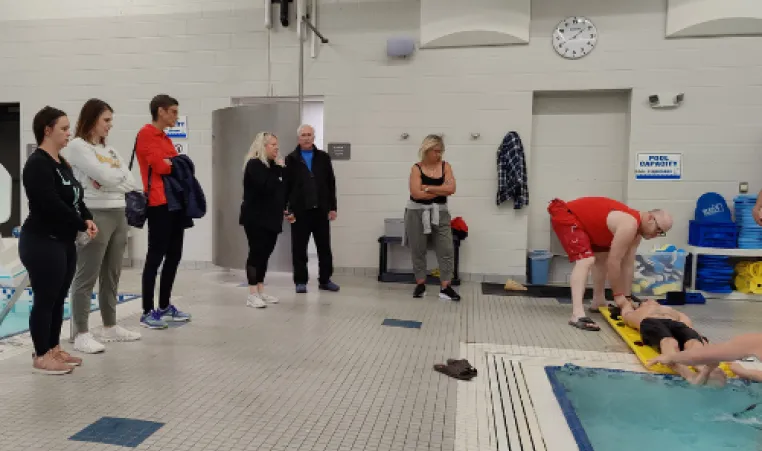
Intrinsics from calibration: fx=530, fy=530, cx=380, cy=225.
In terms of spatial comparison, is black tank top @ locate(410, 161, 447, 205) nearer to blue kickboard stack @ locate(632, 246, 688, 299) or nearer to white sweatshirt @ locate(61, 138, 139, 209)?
blue kickboard stack @ locate(632, 246, 688, 299)

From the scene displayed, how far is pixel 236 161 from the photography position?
556 centimetres

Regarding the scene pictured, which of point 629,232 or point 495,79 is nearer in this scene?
point 629,232

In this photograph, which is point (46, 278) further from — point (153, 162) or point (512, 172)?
point (512, 172)

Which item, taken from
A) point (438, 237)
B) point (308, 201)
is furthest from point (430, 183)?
point (308, 201)

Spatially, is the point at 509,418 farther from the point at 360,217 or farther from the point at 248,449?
the point at 360,217

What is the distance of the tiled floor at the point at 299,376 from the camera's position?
1975 mm

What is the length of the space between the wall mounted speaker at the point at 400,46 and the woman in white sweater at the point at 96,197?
3.42m

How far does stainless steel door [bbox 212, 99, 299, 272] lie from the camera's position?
5312mm

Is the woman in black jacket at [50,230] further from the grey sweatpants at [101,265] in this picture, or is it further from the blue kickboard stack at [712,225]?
the blue kickboard stack at [712,225]

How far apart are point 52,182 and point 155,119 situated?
1.10m

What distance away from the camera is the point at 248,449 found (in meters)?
1.86

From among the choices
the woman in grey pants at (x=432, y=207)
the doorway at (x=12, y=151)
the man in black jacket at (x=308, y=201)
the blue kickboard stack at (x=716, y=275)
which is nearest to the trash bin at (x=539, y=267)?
the woman in grey pants at (x=432, y=207)

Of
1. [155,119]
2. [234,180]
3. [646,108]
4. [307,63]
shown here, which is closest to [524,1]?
[646,108]

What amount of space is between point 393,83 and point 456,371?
388 cm
